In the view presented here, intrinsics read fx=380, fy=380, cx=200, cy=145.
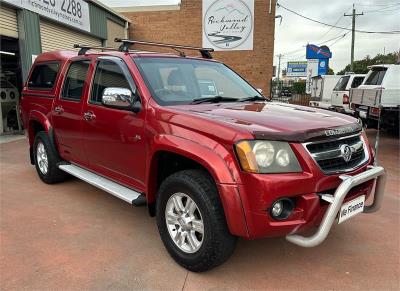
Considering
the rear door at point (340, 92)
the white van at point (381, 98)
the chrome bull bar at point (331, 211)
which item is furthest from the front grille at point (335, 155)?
the rear door at point (340, 92)

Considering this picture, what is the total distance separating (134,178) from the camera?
3.80 meters

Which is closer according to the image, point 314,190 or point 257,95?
point 314,190

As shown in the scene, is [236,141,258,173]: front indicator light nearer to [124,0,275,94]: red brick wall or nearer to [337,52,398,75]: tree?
[124,0,275,94]: red brick wall

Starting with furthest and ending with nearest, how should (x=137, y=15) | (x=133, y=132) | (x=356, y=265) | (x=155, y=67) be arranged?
(x=137, y=15) → (x=155, y=67) → (x=133, y=132) → (x=356, y=265)

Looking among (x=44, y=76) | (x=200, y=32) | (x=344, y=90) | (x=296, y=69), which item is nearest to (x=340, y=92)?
(x=344, y=90)

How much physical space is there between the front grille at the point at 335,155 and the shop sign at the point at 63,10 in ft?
31.5

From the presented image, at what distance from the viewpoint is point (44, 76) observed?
5.65m

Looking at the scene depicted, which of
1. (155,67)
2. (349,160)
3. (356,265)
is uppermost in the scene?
(155,67)

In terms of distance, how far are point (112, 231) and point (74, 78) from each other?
6.78 feet

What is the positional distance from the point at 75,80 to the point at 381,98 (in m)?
7.45

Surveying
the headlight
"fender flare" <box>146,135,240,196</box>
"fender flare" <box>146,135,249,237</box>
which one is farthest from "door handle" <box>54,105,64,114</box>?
the headlight

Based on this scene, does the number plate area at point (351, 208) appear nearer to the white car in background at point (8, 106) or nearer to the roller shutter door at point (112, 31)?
the white car in background at point (8, 106)

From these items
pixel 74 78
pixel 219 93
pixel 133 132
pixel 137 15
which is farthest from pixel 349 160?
pixel 137 15

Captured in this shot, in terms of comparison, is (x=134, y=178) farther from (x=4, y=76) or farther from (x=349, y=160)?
(x=4, y=76)
